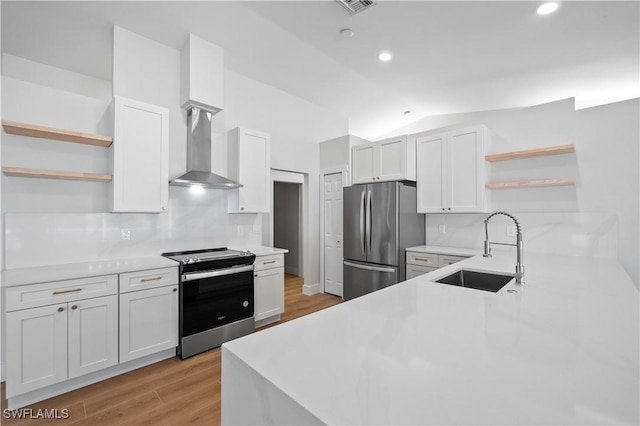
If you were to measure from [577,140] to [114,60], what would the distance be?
474 cm

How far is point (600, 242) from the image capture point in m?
2.89

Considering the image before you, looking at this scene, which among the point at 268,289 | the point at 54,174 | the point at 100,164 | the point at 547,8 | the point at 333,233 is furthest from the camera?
the point at 333,233

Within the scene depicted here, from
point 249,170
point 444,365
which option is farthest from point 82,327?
point 444,365

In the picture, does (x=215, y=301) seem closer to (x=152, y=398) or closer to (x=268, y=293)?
(x=268, y=293)

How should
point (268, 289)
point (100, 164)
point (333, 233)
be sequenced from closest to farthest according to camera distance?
1. point (100, 164)
2. point (268, 289)
3. point (333, 233)

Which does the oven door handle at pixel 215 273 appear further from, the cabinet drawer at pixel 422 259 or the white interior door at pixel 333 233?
the cabinet drawer at pixel 422 259

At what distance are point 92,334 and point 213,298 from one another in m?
0.94

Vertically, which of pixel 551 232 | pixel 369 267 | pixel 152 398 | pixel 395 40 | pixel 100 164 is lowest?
pixel 152 398

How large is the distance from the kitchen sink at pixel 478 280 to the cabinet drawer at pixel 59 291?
98.1 inches

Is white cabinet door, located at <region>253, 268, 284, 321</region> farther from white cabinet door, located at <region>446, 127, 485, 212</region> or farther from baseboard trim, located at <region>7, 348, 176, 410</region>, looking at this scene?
white cabinet door, located at <region>446, 127, 485, 212</region>

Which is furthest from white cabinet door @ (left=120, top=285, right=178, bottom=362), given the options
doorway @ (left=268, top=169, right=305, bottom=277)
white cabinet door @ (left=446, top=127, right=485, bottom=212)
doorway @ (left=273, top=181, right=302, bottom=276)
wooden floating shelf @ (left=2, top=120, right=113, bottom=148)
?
doorway @ (left=273, top=181, right=302, bottom=276)

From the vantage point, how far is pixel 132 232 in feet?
9.61

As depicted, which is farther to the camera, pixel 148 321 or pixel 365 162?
pixel 365 162

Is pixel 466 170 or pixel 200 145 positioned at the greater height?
pixel 200 145
